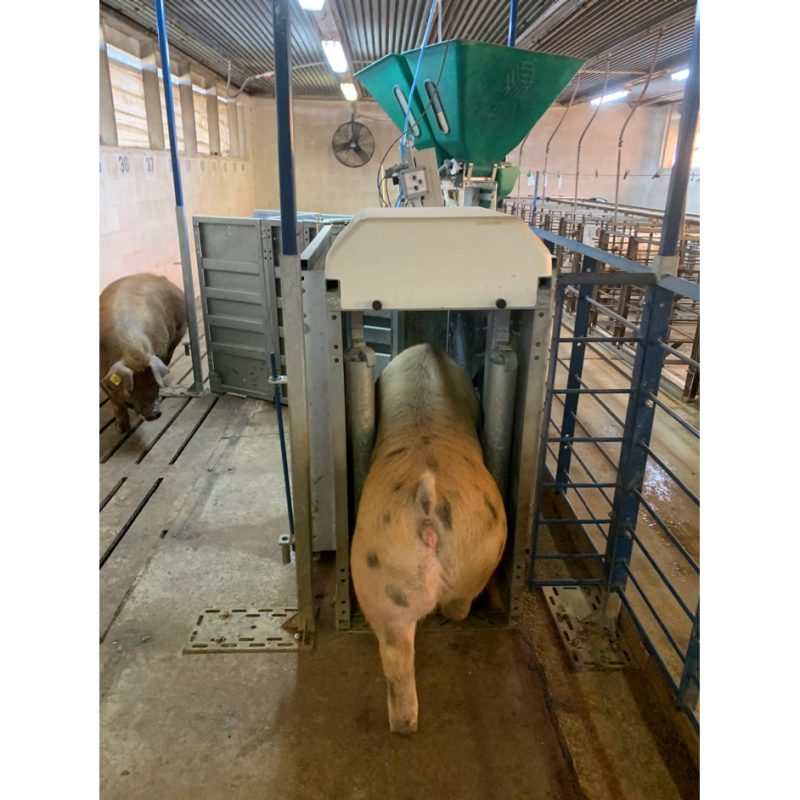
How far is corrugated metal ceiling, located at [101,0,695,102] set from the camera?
5.92m

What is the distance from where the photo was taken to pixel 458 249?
6.25 feet

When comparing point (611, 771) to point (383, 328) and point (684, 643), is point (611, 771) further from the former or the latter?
point (383, 328)

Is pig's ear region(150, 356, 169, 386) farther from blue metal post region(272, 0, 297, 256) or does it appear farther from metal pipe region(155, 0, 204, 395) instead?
blue metal post region(272, 0, 297, 256)

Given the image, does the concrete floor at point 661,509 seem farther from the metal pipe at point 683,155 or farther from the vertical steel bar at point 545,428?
the metal pipe at point 683,155

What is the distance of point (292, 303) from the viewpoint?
212 cm

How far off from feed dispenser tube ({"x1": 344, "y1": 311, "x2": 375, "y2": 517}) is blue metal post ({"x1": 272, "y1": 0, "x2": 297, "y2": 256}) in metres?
0.42

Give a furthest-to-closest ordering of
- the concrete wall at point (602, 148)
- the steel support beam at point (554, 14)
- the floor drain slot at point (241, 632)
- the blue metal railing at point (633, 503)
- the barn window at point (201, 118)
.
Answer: the concrete wall at point (602, 148) → the barn window at point (201, 118) → the steel support beam at point (554, 14) → the floor drain slot at point (241, 632) → the blue metal railing at point (633, 503)

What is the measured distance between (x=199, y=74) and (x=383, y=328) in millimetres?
7691

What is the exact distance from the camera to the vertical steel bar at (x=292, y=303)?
1.97 metres

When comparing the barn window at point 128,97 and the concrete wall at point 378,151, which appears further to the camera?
the concrete wall at point 378,151

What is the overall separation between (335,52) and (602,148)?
955 centimetres

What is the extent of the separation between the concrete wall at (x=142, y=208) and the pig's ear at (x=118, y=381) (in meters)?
1.28

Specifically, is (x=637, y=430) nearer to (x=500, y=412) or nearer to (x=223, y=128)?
(x=500, y=412)

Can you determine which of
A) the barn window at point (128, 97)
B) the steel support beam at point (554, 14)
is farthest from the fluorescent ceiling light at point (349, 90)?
the steel support beam at point (554, 14)
